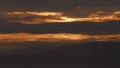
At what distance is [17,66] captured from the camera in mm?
Answer: 134250

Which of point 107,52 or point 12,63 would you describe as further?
point 107,52

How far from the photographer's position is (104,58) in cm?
15312

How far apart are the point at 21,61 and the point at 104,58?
69.2 ft

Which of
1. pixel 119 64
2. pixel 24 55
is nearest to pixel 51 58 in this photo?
pixel 24 55

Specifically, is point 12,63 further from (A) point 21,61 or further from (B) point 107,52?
(B) point 107,52

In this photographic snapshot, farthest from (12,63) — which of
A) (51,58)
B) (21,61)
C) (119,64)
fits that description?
(119,64)

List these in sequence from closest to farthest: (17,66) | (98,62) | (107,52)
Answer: (17,66)
(98,62)
(107,52)

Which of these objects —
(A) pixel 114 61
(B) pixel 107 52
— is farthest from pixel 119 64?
→ (B) pixel 107 52

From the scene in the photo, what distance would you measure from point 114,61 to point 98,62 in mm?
Answer: 3252

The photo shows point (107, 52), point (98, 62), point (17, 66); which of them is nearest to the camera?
point (17, 66)

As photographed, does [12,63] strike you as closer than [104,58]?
Yes

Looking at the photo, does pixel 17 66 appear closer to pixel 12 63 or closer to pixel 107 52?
pixel 12 63

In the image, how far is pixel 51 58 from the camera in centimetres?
14938

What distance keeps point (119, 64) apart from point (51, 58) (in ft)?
64.3
